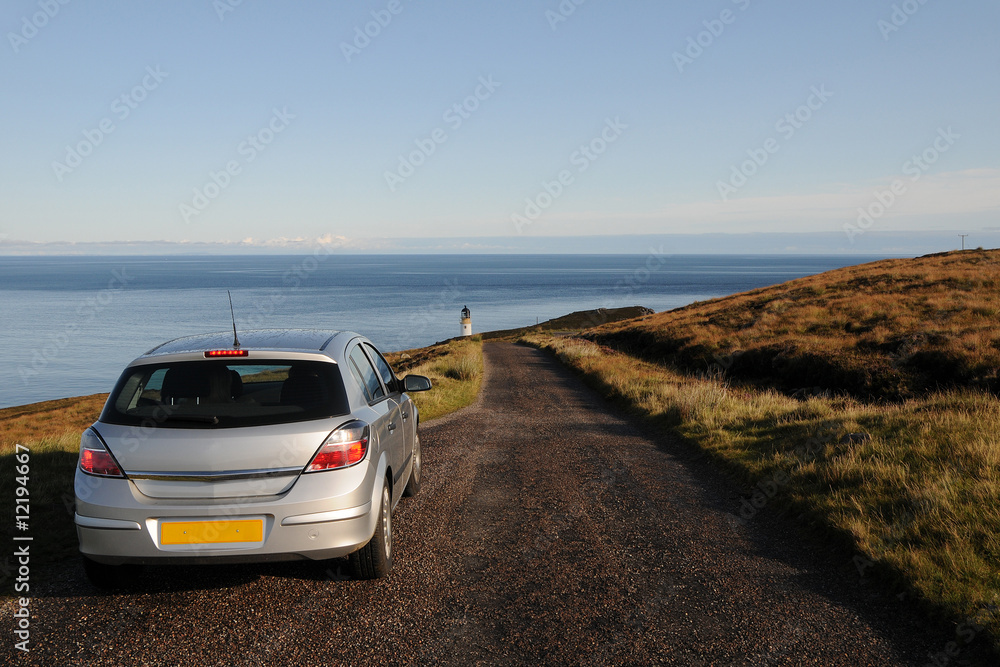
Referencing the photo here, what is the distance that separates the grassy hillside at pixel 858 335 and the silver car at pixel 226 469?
14912 millimetres

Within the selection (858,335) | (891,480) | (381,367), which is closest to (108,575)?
(381,367)

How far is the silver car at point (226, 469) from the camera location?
3828mm

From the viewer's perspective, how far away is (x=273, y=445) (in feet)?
12.8

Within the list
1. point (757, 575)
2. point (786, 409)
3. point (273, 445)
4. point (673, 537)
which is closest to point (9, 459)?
point (273, 445)

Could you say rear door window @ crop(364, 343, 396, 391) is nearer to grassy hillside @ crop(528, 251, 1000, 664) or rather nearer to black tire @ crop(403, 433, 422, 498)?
black tire @ crop(403, 433, 422, 498)

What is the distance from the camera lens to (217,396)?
429cm

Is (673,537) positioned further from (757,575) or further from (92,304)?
(92,304)

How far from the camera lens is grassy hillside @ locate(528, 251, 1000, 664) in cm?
443

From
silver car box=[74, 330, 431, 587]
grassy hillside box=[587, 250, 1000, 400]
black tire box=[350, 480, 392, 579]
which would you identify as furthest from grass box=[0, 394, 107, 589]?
grassy hillside box=[587, 250, 1000, 400]

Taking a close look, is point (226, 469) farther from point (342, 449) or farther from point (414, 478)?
point (414, 478)

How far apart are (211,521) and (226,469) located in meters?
0.32

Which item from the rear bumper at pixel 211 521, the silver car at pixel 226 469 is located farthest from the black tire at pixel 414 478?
the rear bumper at pixel 211 521

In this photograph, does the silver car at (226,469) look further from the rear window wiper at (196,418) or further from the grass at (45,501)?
the grass at (45,501)

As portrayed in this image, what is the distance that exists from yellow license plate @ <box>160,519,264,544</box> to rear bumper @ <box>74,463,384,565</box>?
0.02 m
